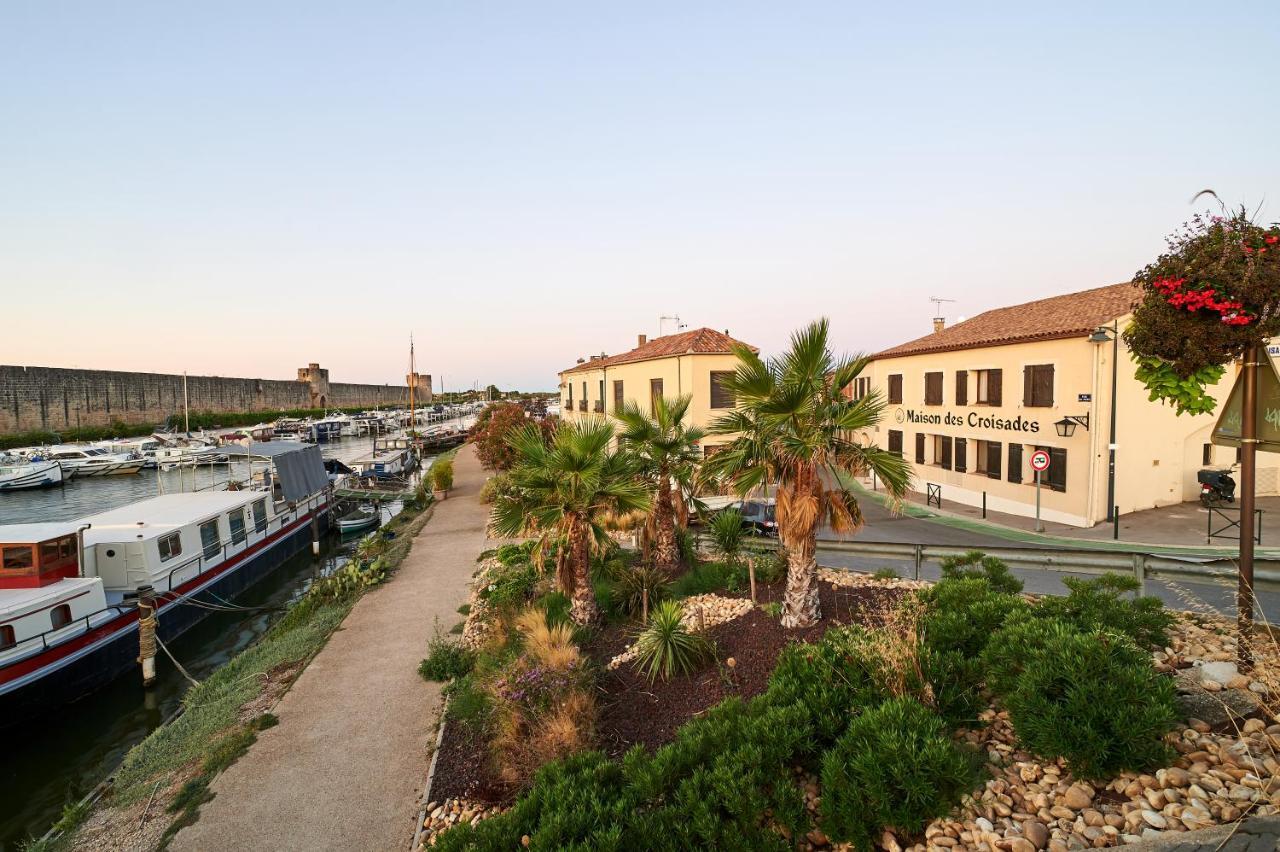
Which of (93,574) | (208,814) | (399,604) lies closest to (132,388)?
(93,574)

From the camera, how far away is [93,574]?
1506 centimetres

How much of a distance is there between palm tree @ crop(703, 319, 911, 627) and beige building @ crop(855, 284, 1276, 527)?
8.20 m

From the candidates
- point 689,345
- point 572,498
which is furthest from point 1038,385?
point 572,498

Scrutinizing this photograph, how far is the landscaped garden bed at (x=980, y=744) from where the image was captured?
4.14m

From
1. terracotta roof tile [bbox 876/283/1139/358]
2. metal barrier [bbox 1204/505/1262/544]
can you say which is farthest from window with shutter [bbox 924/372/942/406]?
metal barrier [bbox 1204/505/1262/544]

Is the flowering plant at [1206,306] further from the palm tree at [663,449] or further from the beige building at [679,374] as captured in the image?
the beige building at [679,374]

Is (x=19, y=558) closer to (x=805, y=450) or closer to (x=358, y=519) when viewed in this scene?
(x=805, y=450)

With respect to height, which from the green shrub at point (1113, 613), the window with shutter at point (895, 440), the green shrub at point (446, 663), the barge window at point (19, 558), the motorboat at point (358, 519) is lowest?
the motorboat at point (358, 519)

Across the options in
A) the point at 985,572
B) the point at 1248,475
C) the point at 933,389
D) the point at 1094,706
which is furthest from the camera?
the point at 933,389

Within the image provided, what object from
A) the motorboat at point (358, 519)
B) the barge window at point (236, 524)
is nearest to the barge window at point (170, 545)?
the barge window at point (236, 524)

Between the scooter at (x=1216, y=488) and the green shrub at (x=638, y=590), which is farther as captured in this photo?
the scooter at (x=1216, y=488)

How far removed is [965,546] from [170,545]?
19.3m

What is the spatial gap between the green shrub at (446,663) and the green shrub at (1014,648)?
7.94 meters

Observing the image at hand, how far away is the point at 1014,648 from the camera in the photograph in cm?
559
